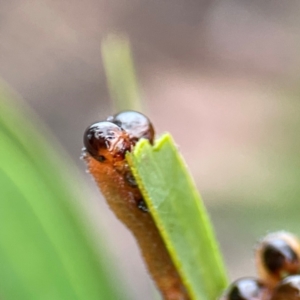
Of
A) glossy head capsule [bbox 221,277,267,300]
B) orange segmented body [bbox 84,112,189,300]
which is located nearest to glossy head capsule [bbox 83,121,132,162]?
orange segmented body [bbox 84,112,189,300]

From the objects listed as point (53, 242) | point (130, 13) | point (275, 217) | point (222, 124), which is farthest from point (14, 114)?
point (130, 13)

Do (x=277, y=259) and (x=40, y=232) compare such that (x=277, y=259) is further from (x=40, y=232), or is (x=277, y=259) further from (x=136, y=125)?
(x=40, y=232)

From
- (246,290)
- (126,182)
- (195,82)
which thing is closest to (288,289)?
(246,290)

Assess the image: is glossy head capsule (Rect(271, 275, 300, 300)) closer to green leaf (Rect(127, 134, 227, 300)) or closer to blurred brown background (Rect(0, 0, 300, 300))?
green leaf (Rect(127, 134, 227, 300))

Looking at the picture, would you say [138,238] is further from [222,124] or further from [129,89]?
[222,124]

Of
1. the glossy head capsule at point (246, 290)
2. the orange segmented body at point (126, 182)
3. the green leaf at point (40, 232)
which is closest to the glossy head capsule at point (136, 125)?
the orange segmented body at point (126, 182)

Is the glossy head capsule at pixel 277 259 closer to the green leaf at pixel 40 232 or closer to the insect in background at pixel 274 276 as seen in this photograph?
the insect in background at pixel 274 276
